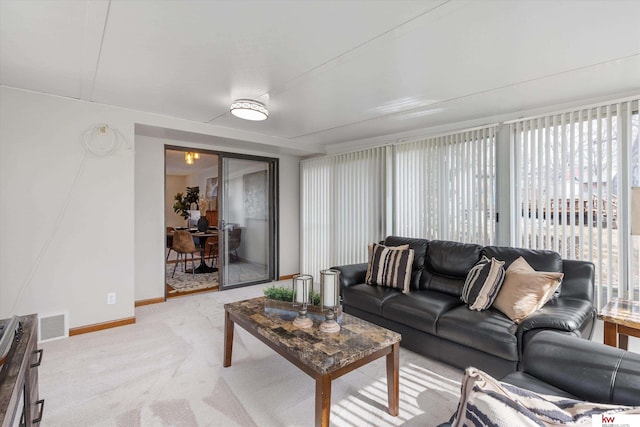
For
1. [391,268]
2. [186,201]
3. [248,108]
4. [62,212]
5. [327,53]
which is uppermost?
[327,53]

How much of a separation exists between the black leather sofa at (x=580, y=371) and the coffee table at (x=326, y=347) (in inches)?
26.2

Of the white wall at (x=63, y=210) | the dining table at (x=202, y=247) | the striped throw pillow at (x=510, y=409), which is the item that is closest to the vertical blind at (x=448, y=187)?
the striped throw pillow at (x=510, y=409)

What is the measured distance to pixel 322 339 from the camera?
6.11ft

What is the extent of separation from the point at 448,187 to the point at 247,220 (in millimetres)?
3229

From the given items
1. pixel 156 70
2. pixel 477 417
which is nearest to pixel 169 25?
pixel 156 70

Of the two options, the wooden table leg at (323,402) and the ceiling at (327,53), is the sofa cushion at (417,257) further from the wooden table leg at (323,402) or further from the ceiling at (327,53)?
the wooden table leg at (323,402)

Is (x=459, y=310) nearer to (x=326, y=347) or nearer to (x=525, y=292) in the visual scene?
(x=525, y=292)

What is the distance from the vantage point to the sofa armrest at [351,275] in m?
3.32

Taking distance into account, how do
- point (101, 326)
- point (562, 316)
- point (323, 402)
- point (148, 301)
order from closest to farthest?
1. point (323, 402)
2. point (562, 316)
3. point (101, 326)
4. point (148, 301)

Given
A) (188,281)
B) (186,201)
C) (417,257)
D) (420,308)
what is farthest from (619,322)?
(186,201)

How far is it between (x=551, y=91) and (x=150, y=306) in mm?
5179

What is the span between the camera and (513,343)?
2.04m

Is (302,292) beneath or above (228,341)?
above

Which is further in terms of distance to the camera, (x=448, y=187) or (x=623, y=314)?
(x=448, y=187)
